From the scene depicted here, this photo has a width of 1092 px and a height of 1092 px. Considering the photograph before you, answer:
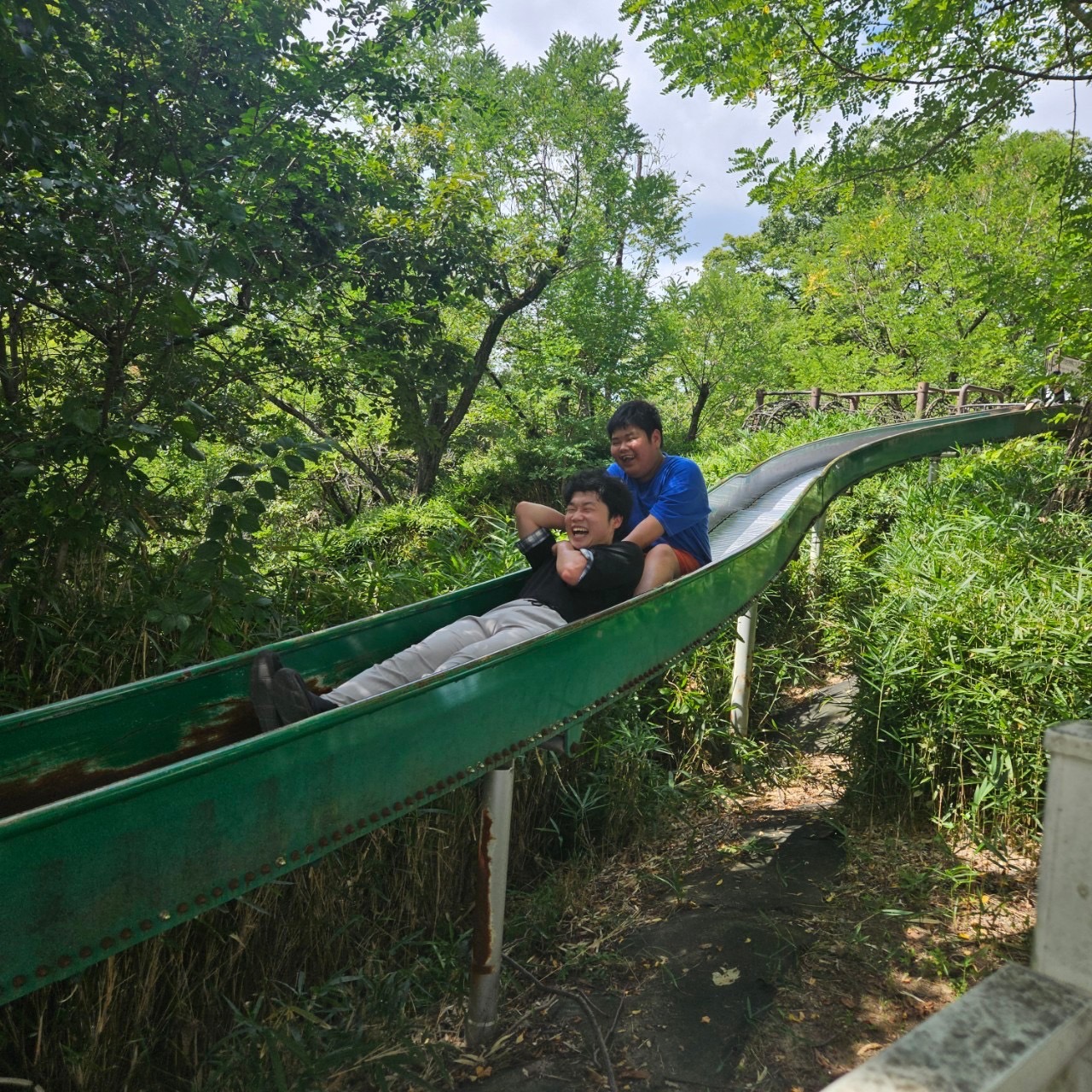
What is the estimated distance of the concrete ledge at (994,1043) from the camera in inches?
42.3

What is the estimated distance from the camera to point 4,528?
309 centimetres

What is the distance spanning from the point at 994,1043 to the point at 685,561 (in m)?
2.85

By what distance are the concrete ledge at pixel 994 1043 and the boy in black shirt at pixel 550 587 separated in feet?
5.67

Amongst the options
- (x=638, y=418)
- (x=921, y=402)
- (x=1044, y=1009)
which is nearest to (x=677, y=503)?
(x=638, y=418)

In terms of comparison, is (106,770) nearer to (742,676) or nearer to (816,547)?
(742,676)

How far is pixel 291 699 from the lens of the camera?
2.28 metres

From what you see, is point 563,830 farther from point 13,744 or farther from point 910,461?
point 910,461

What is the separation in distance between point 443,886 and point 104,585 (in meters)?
1.99

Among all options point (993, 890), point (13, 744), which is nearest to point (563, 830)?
point (993, 890)

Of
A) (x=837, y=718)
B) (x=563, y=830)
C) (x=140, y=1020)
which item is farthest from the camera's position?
(x=837, y=718)

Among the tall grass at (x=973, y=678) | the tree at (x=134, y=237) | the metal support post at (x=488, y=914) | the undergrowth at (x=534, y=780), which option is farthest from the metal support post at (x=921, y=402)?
the metal support post at (x=488, y=914)

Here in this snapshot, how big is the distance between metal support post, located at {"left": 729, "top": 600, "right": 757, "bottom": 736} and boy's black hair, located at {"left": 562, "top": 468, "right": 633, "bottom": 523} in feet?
7.10

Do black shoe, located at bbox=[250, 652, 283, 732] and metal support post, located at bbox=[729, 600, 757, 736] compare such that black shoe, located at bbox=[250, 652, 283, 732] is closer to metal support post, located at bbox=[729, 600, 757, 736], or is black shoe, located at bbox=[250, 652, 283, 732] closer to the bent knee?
the bent knee

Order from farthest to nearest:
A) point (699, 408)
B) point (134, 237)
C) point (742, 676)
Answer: point (699, 408) → point (742, 676) → point (134, 237)
